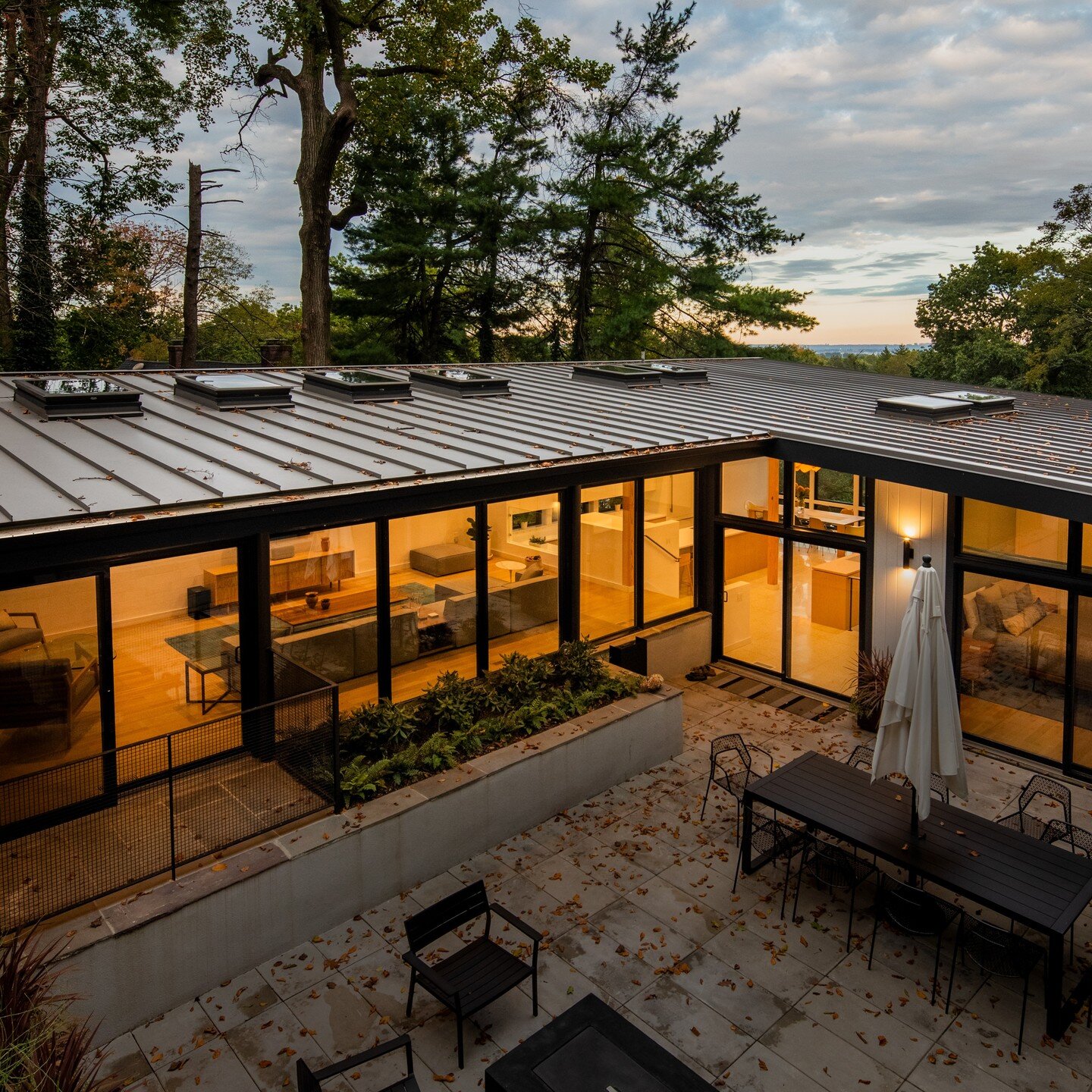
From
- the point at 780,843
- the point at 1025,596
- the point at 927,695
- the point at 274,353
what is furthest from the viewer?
the point at 274,353

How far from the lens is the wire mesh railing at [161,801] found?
5.83 meters

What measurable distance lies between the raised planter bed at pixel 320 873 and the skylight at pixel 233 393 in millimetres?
4938

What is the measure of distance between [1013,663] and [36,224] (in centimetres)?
2287

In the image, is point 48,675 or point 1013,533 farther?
point 1013,533

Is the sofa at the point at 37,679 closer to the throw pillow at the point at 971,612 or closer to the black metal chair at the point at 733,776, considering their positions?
the black metal chair at the point at 733,776

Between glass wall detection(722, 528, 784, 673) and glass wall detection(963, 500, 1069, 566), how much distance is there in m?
2.59

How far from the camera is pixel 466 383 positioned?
12.2 meters

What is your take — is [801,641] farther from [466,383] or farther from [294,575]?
[294,575]

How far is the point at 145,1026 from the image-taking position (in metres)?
5.69

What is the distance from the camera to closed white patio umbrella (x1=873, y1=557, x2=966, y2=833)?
6.32 m

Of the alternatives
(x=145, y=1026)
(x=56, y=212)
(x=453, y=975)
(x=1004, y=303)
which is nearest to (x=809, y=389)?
(x=453, y=975)

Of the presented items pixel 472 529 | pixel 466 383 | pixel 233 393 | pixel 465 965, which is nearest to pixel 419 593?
pixel 472 529

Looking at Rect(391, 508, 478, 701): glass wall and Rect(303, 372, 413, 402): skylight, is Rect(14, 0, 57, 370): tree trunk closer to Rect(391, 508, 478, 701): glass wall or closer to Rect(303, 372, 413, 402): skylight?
Rect(303, 372, 413, 402): skylight

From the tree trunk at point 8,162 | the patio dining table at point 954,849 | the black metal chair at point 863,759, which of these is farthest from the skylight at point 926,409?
the tree trunk at point 8,162
